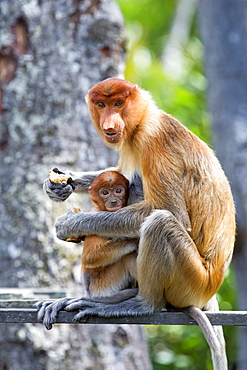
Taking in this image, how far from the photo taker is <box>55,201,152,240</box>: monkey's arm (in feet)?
13.3

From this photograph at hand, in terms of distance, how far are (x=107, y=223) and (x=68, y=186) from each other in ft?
1.75

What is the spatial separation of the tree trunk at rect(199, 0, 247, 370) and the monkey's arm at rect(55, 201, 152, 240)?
181 inches

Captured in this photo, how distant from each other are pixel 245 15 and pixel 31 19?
12.9ft

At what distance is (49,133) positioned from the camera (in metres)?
6.18

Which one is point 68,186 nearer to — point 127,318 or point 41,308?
point 41,308

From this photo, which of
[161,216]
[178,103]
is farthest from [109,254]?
[178,103]

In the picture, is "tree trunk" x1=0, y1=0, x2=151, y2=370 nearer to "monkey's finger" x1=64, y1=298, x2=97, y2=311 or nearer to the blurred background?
the blurred background

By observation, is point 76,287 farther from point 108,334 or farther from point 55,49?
point 55,49

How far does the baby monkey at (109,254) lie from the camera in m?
4.16

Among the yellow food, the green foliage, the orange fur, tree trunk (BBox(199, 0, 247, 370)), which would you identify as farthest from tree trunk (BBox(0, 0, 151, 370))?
the green foliage

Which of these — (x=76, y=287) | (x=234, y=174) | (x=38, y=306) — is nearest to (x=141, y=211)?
(x=38, y=306)

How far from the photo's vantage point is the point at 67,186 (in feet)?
14.7

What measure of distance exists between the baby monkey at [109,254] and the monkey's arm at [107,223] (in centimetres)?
8

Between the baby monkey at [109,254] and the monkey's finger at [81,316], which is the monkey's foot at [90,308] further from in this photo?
the baby monkey at [109,254]
